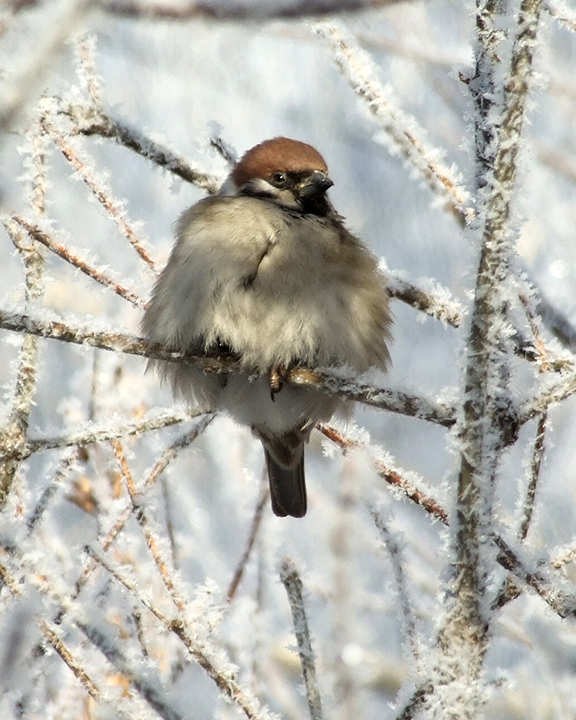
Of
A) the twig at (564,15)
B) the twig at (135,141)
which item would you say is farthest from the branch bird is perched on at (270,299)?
the twig at (564,15)

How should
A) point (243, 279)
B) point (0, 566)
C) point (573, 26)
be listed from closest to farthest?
point (0, 566)
point (573, 26)
point (243, 279)

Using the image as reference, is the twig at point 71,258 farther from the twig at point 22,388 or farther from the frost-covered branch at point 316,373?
the frost-covered branch at point 316,373

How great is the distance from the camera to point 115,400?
9.07 ft

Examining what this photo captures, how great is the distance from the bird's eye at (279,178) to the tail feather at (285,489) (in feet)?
2.98

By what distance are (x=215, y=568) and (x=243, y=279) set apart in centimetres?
134

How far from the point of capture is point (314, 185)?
3.07m

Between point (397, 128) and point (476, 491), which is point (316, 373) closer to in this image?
point (476, 491)

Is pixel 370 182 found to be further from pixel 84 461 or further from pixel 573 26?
pixel 573 26

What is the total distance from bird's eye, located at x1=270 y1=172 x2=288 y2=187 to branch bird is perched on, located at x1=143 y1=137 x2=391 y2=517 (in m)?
0.02

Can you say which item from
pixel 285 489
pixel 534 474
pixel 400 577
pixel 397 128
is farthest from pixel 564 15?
pixel 285 489

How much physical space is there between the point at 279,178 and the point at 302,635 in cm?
177

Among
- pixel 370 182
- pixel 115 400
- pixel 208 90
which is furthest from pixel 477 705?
pixel 370 182

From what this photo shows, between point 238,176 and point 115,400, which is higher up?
point 238,176

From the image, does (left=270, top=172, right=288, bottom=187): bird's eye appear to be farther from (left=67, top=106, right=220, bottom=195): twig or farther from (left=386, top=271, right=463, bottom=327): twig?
(left=386, top=271, right=463, bottom=327): twig
